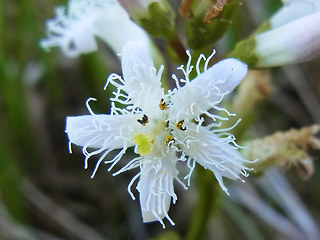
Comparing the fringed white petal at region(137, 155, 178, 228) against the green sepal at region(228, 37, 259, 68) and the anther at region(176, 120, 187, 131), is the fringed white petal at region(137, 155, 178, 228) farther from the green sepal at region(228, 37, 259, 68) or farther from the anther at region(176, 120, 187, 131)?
the green sepal at region(228, 37, 259, 68)

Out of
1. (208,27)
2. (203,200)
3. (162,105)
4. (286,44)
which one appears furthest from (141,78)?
(203,200)

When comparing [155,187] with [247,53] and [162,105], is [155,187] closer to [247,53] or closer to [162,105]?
[162,105]

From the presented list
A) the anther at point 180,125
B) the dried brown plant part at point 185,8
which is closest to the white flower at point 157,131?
the anther at point 180,125

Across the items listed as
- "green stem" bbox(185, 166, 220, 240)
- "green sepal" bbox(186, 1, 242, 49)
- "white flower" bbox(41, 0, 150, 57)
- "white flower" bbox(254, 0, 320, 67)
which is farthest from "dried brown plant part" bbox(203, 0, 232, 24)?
"green stem" bbox(185, 166, 220, 240)

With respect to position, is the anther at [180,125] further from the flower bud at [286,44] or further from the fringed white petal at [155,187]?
the flower bud at [286,44]

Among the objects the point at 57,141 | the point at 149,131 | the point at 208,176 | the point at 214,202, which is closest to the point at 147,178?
the point at 149,131
